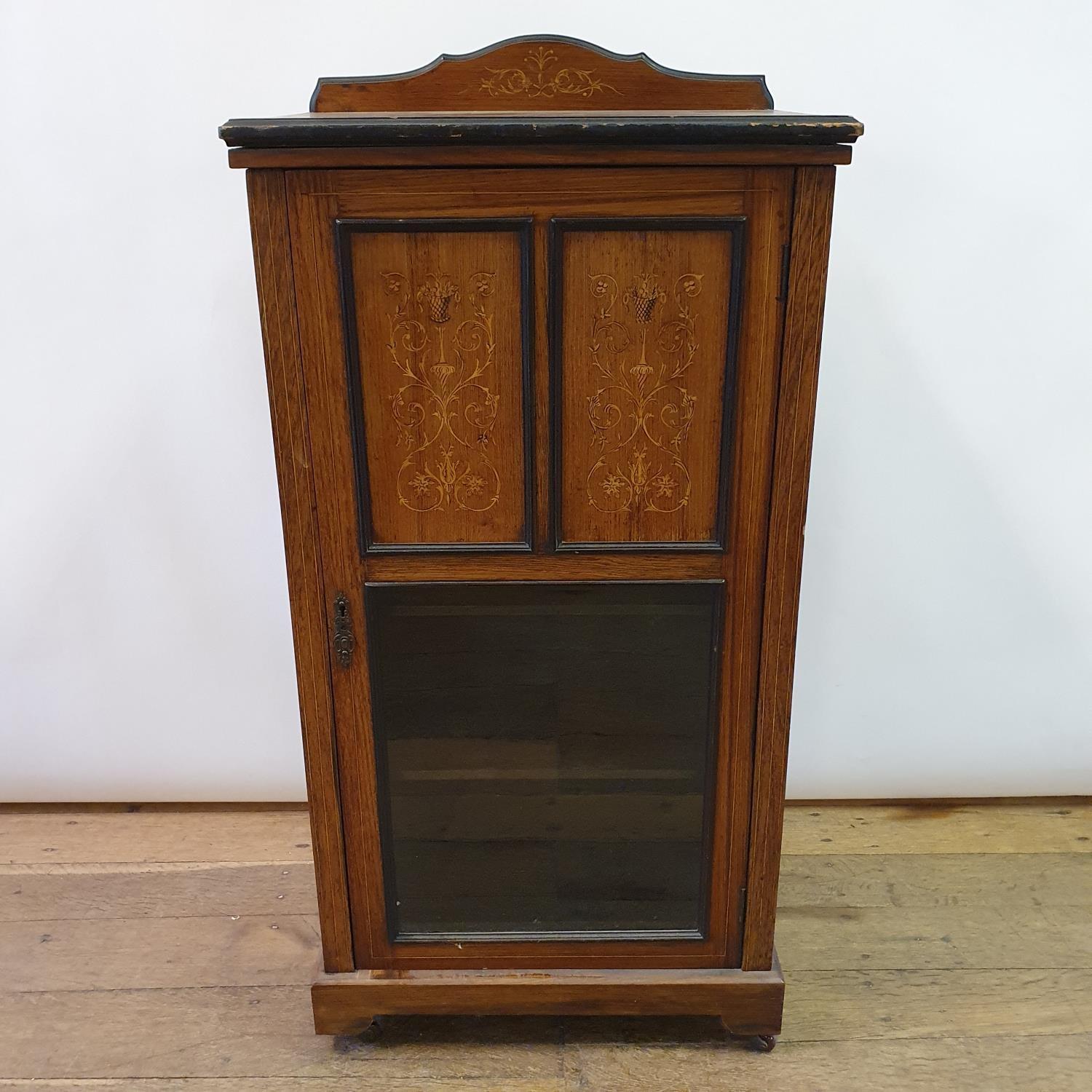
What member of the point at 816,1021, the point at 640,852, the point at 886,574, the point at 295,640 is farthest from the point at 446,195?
the point at 816,1021

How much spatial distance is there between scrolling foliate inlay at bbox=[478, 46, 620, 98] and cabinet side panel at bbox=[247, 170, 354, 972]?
0.32 metres

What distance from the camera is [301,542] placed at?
1188 mm

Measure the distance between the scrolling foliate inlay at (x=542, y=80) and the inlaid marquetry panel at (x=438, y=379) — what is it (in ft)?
0.81

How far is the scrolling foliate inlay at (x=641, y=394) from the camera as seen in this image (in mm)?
1098

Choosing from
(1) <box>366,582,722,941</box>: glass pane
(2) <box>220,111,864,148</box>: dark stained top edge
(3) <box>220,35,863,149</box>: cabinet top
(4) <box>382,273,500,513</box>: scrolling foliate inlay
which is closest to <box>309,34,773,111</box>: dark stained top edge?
(3) <box>220,35,863,149</box>: cabinet top

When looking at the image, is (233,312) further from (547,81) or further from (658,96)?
(658,96)

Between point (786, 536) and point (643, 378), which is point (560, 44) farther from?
point (786, 536)

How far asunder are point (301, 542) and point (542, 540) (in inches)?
11.4

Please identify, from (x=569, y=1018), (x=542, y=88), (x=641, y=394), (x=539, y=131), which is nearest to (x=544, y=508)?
(x=641, y=394)

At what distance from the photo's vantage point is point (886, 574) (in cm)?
180

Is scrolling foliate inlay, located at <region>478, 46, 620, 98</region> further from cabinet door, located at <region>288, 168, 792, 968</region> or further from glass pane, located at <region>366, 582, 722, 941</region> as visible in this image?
glass pane, located at <region>366, 582, 722, 941</region>

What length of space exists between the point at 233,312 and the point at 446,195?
73 cm

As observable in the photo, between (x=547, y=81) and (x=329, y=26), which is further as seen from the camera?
(x=329, y=26)

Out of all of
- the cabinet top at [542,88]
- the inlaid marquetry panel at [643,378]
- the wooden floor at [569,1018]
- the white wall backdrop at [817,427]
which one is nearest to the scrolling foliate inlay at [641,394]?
the inlaid marquetry panel at [643,378]
